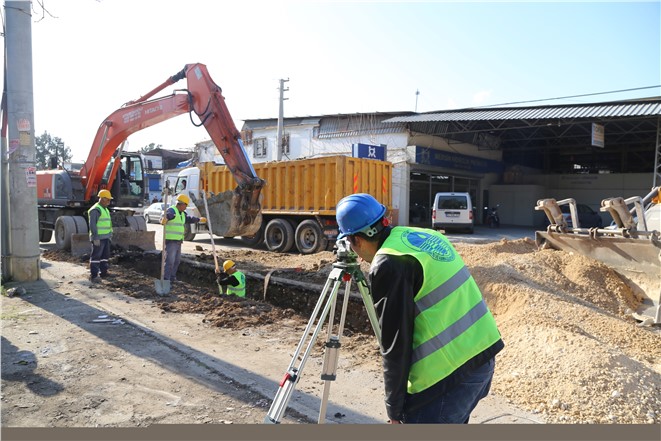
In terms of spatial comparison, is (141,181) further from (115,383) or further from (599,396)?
(599,396)

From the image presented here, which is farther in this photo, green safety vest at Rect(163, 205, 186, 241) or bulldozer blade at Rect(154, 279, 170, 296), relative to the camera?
green safety vest at Rect(163, 205, 186, 241)

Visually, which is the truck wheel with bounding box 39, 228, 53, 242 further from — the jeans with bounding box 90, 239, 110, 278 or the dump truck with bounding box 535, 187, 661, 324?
the dump truck with bounding box 535, 187, 661, 324

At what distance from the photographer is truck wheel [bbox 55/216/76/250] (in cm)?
1259

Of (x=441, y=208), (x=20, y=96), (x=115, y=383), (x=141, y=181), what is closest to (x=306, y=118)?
(x=441, y=208)

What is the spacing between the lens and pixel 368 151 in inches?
829

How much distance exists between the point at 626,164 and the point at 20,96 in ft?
109

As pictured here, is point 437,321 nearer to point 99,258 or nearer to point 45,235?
point 99,258

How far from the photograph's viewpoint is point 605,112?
61.4 ft

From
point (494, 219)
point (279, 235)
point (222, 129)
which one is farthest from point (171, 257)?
point (494, 219)

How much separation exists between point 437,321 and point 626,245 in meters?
7.17

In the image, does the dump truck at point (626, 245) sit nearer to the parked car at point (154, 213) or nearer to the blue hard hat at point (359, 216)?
the blue hard hat at point (359, 216)

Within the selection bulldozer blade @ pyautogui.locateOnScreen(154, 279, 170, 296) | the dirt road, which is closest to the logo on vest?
the dirt road

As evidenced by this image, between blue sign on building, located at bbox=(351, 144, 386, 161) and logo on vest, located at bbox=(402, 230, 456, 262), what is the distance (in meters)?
18.3

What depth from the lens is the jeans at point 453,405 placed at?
7.21 feet
